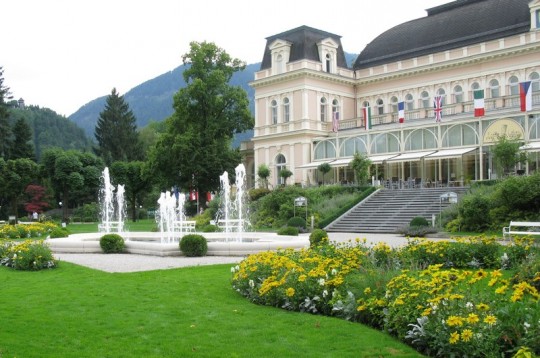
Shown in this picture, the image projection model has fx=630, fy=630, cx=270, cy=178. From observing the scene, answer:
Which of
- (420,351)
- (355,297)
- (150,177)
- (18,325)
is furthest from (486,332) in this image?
(150,177)

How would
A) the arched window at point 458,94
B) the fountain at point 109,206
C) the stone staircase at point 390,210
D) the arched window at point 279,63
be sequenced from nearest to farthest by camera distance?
the fountain at point 109,206, the stone staircase at point 390,210, the arched window at point 458,94, the arched window at point 279,63

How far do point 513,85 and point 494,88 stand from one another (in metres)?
1.42

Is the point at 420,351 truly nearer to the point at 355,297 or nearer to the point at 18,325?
the point at 355,297

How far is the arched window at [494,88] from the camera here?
44.3m

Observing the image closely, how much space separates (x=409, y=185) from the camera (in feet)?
134

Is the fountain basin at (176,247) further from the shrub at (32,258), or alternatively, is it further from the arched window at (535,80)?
the arched window at (535,80)

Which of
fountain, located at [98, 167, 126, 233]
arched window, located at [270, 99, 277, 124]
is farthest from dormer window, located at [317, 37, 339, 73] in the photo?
fountain, located at [98, 167, 126, 233]

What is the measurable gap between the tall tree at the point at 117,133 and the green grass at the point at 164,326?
67.3 m

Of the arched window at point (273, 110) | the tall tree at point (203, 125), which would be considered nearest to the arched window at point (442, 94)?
the arched window at point (273, 110)

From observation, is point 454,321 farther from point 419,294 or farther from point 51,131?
point 51,131

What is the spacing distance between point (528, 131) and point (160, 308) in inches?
1280

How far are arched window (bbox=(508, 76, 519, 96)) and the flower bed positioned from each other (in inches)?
1287

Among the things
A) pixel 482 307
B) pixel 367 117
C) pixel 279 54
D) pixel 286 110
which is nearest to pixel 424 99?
pixel 367 117

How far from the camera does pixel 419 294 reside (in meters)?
7.42
